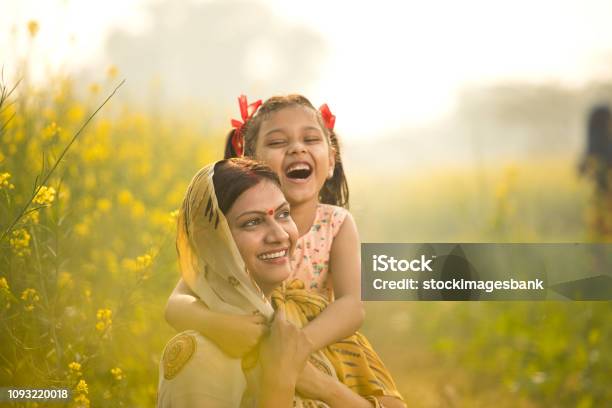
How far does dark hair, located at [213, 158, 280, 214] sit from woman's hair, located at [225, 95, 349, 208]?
33 cm

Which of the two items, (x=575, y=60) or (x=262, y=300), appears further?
(x=575, y=60)

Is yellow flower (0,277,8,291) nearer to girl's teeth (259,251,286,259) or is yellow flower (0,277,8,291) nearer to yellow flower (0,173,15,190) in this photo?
yellow flower (0,173,15,190)

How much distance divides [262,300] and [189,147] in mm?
1373

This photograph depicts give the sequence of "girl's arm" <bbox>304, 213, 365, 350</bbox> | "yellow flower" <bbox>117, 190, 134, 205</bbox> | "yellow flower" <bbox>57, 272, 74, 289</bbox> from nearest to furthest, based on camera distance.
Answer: "girl's arm" <bbox>304, 213, 365, 350</bbox>
"yellow flower" <bbox>57, 272, 74, 289</bbox>
"yellow flower" <bbox>117, 190, 134, 205</bbox>

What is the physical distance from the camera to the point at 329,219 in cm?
263

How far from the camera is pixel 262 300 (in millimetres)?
2201

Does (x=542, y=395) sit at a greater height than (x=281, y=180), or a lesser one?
lesser

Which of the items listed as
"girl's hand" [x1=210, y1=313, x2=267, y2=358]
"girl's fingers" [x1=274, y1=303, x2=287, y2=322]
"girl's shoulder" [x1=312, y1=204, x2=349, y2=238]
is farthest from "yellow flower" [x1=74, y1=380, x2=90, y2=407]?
"girl's shoulder" [x1=312, y1=204, x2=349, y2=238]

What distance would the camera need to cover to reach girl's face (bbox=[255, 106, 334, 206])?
8.19 ft

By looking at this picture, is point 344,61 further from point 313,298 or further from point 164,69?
point 313,298

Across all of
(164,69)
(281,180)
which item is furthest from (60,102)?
(281,180)

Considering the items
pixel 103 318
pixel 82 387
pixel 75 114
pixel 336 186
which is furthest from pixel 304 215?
pixel 75 114


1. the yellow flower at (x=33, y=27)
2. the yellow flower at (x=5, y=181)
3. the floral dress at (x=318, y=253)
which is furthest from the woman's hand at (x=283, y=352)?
the yellow flower at (x=33, y=27)

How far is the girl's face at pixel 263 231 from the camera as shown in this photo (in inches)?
86.0
